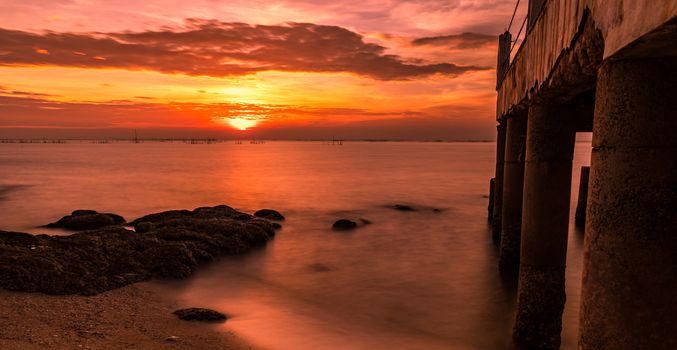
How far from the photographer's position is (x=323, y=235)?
17.9 metres

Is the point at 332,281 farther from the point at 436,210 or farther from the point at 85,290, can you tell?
the point at 436,210

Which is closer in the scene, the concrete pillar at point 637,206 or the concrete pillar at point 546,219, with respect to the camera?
the concrete pillar at point 637,206

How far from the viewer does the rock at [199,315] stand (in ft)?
27.4

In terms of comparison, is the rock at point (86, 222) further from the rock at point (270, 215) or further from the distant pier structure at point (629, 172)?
the distant pier structure at point (629, 172)

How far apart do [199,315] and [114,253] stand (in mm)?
3945

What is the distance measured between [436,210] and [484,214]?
2524 millimetres

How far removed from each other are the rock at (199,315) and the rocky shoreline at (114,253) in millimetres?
2003

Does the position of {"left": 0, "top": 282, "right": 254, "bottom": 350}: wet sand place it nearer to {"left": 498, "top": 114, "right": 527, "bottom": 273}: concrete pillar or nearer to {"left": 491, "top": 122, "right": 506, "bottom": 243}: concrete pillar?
{"left": 498, "top": 114, "right": 527, "bottom": 273}: concrete pillar

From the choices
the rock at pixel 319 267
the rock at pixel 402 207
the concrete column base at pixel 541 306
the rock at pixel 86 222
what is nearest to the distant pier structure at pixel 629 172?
the concrete column base at pixel 541 306

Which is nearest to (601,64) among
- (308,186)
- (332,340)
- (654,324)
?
(654,324)

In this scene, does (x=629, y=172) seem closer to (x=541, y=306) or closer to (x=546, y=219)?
(x=546, y=219)

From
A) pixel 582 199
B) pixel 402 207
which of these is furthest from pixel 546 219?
pixel 402 207

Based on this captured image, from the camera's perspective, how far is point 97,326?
729cm

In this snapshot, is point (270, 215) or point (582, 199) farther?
point (270, 215)
